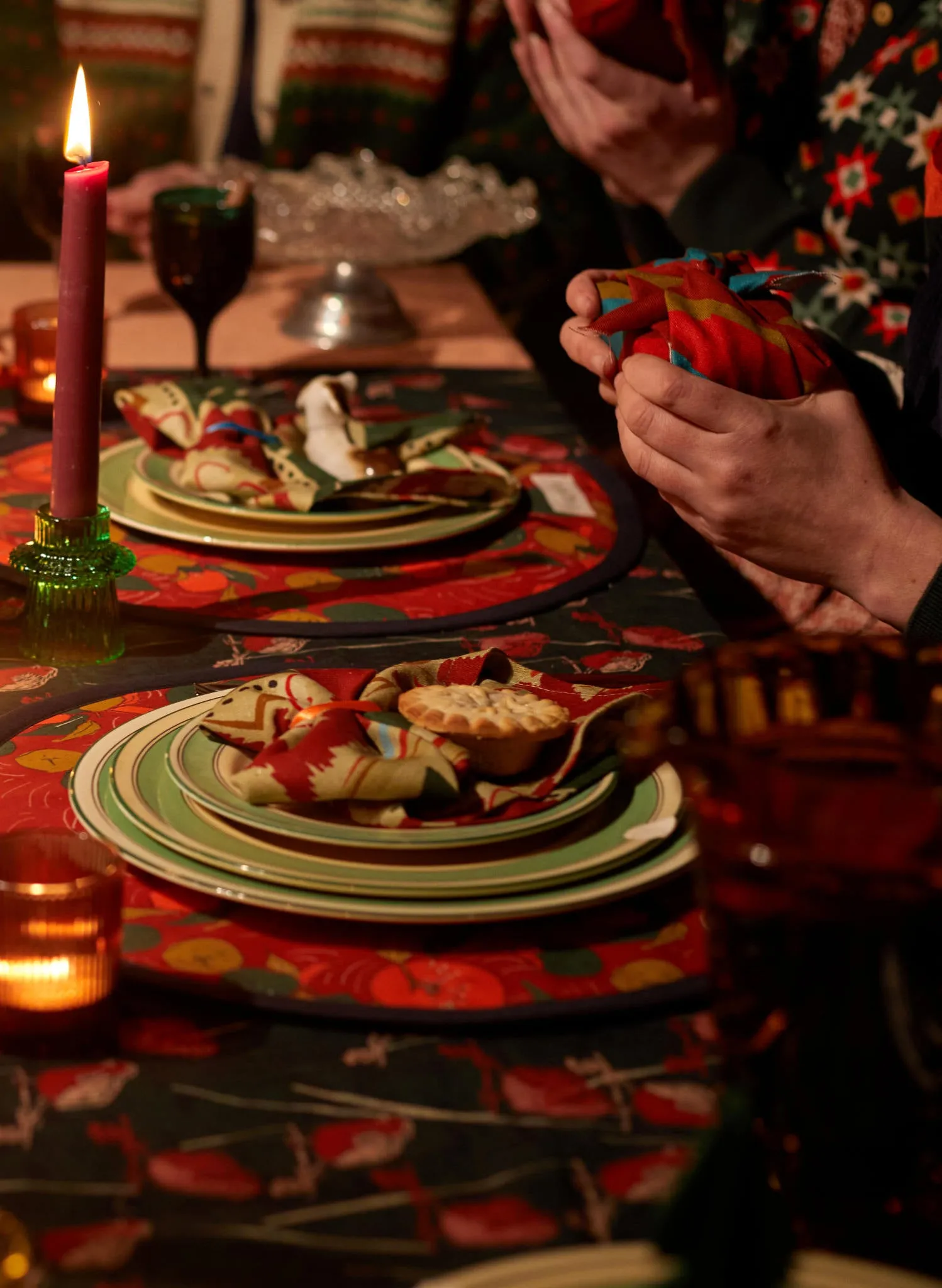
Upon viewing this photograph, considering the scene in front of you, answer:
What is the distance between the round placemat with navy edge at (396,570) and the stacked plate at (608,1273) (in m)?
0.52

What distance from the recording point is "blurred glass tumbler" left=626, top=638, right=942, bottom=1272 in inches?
15.2

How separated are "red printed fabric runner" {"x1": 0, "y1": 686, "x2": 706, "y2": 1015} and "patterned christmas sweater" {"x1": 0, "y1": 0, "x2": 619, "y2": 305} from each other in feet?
6.95

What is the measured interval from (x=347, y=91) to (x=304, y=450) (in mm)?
1696

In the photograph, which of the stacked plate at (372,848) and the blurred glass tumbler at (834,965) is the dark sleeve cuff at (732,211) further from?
the blurred glass tumbler at (834,965)

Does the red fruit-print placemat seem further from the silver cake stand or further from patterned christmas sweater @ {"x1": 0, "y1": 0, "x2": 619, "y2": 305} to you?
patterned christmas sweater @ {"x1": 0, "y1": 0, "x2": 619, "y2": 305}

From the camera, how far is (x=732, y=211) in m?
1.49

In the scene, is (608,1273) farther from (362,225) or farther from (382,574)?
(362,225)

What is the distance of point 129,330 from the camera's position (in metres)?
1.44

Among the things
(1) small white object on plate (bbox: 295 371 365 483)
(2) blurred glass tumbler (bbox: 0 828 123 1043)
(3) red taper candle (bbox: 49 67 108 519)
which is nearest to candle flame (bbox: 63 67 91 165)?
(3) red taper candle (bbox: 49 67 108 519)

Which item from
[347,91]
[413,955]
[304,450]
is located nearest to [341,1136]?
[413,955]

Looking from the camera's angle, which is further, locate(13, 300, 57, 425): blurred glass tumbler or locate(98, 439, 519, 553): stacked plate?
locate(13, 300, 57, 425): blurred glass tumbler

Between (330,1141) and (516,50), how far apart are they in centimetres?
137

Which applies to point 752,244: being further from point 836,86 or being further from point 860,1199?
point 860,1199

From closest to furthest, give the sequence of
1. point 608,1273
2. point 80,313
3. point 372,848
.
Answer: point 608,1273, point 372,848, point 80,313
